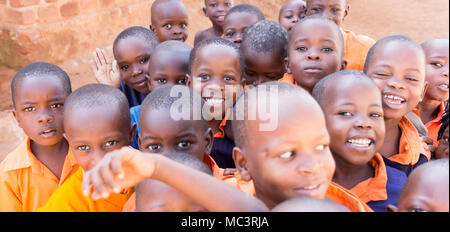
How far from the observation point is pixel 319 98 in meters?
1.72

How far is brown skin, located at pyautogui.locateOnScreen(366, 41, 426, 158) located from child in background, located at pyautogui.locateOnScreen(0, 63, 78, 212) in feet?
4.91

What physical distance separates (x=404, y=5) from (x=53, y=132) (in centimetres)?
679

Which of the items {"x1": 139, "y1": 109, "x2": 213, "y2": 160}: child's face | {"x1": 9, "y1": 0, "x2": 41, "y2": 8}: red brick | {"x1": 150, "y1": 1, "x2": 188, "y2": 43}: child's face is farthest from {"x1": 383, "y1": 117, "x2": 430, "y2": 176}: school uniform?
{"x1": 9, "y1": 0, "x2": 41, "y2": 8}: red brick

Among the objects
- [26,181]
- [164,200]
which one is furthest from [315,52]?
[26,181]

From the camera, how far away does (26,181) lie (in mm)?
1930

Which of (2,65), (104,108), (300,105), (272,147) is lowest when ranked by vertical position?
(2,65)

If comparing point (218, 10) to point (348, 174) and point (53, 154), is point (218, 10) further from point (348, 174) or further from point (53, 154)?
point (348, 174)

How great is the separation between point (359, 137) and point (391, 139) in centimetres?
47

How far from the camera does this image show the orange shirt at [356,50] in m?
2.86

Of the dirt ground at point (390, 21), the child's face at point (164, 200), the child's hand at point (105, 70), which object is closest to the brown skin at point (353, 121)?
the child's face at point (164, 200)

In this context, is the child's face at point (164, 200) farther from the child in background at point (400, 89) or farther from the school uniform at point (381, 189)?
the child in background at point (400, 89)
